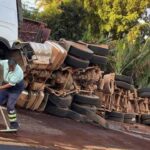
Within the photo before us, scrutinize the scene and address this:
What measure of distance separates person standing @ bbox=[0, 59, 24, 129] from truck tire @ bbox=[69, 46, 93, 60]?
4.85 metres

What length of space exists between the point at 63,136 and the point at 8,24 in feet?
8.40

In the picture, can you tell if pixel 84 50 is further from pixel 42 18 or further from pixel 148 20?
pixel 148 20

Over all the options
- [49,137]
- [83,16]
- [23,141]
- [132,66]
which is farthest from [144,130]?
[83,16]

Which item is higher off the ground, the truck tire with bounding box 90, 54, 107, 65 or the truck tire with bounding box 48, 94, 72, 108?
the truck tire with bounding box 90, 54, 107, 65

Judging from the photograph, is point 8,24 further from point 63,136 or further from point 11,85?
point 63,136

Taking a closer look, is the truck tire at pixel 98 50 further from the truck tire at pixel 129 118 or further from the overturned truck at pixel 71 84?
the truck tire at pixel 129 118

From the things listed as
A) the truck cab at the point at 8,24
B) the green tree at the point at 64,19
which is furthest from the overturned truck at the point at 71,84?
the green tree at the point at 64,19

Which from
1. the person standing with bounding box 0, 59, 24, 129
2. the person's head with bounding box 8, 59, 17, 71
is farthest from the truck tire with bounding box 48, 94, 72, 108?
the person's head with bounding box 8, 59, 17, 71

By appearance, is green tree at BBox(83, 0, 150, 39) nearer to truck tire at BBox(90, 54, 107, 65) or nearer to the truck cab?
truck tire at BBox(90, 54, 107, 65)

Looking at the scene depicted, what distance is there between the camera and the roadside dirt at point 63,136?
9625 millimetres

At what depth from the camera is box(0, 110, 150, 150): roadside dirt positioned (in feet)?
31.6

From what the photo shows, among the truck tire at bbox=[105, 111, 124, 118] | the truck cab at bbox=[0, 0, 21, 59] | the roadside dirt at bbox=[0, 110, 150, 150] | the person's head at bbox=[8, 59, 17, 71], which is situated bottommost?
the truck tire at bbox=[105, 111, 124, 118]

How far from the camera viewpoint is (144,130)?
54.4 ft

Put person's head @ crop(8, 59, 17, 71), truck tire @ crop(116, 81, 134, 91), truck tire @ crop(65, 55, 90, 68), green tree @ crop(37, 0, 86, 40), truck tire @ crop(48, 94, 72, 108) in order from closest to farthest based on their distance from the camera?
person's head @ crop(8, 59, 17, 71) → truck tire @ crop(48, 94, 72, 108) → truck tire @ crop(65, 55, 90, 68) → truck tire @ crop(116, 81, 134, 91) → green tree @ crop(37, 0, 86, 40)
